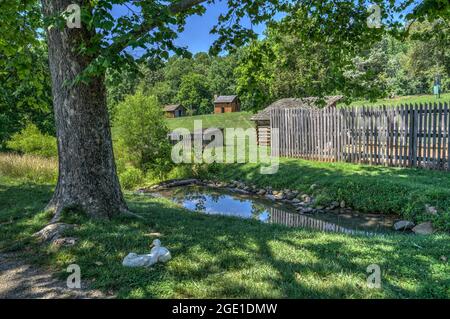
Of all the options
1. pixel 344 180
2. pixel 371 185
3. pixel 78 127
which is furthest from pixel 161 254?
pixel 344 180

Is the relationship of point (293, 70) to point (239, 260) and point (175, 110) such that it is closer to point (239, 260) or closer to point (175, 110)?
point (239, 260)

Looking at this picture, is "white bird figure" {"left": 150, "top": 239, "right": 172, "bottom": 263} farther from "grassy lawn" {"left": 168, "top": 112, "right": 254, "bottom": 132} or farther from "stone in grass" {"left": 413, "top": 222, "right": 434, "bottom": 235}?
"grassy lawn" {"left": 168, "top": 112, "right": 254, "bottom": 132}

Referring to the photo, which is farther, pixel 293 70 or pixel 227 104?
pixel 227 104

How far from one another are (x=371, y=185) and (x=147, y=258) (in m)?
7.12

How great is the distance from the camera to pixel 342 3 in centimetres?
770

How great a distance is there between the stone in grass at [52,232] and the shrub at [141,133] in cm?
1074

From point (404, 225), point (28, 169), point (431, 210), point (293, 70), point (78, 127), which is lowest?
point (404, 225)

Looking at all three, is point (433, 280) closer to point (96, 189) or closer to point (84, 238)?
point (84, 238)

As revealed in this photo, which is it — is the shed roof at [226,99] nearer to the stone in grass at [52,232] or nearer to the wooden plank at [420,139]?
the wooden plank at [420,139]

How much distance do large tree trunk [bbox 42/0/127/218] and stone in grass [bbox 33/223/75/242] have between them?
1.29 feet

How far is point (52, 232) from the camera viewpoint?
14.8 feet

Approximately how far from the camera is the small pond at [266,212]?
7.52 metres

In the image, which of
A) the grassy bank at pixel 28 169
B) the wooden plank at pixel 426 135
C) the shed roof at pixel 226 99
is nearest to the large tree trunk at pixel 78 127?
the grassy bank at pixel 28 169

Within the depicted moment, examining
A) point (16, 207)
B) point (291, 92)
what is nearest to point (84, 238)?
point (16, 207)
